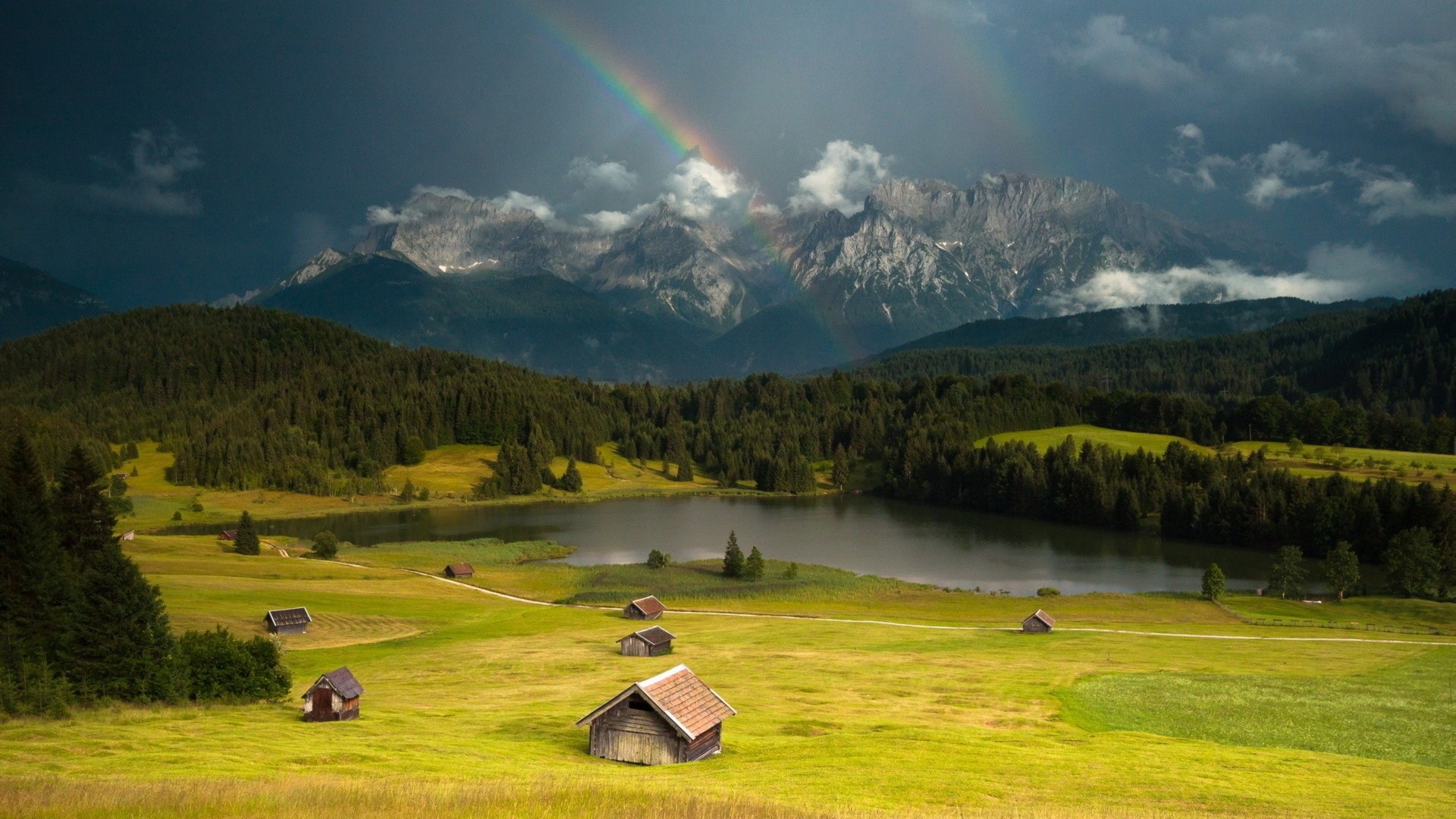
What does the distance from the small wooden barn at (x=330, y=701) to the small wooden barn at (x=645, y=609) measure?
101 feet

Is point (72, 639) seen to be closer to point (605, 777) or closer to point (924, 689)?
point (605, 777)

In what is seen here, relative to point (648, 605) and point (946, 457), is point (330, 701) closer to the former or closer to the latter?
point (648, 605)

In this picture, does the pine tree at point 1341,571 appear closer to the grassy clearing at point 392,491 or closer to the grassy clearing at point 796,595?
the grassy clearing at point 796,595

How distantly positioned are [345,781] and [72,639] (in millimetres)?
20592

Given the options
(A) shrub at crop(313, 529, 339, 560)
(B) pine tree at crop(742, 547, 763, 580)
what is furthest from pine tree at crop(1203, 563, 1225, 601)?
(A) shrub at crop(313, 529, 339, 560)

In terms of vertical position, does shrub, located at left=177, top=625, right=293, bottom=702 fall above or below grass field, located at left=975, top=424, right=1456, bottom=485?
below

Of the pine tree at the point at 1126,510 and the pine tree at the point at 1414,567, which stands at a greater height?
the pine tree at the point at 1126,510

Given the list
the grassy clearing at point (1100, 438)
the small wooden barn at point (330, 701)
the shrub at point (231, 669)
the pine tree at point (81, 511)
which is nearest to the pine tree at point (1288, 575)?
the small wooden barn at point (330, 701)

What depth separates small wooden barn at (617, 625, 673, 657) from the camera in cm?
5031

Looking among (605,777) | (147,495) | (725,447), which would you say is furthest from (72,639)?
(725,447)

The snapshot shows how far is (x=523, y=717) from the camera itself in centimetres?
3478

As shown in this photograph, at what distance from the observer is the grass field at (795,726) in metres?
20.7

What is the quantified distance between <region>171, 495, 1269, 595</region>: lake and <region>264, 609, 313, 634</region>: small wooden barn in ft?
144

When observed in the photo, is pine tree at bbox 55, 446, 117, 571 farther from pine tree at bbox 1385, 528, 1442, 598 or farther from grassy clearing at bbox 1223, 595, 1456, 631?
pine tree at bbox 1385, 528, 1442, 598
